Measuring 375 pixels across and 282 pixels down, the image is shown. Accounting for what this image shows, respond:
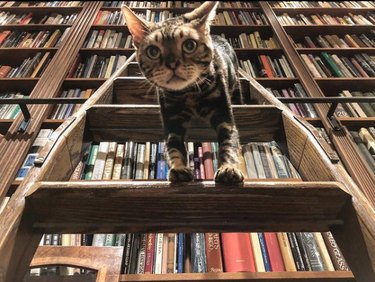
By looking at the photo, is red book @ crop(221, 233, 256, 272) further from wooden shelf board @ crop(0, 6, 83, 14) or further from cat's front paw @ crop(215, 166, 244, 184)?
wooden shelf board @ crop(0, 6, 83, 14)

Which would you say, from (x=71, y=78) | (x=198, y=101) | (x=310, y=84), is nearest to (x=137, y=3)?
(x=71, y=78)

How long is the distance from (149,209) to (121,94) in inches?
28.0

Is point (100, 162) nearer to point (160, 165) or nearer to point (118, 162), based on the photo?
point (118, 162)

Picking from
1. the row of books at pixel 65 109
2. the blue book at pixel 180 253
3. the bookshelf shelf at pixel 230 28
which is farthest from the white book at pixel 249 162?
the bookshelf shelf at pixel 230 28

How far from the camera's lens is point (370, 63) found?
6.48ft

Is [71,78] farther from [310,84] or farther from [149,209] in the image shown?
[149,209]

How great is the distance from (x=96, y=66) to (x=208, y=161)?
40.0 inches

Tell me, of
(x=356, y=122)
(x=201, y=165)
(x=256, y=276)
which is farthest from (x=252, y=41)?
(x=256, y=276)

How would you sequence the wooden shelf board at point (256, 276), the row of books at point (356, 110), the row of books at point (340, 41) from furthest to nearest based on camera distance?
the row of books at point (340, 41) < the row of books at point (356, 110) < the wooden shelf board at point (256, 276)

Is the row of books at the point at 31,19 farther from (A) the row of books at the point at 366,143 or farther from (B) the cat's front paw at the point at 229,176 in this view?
(B) the cat's front paw at the point at 229,176

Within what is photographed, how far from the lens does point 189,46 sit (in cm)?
80

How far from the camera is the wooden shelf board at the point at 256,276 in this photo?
91 centimetres

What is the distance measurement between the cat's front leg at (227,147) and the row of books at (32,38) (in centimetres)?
161

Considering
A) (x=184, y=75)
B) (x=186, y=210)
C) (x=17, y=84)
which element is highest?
(x=17, y=84)
